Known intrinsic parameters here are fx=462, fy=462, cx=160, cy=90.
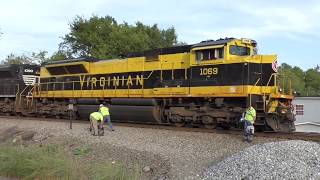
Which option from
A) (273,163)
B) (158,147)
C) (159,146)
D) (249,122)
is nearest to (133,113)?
→ (159,146)

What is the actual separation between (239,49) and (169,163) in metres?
6.66

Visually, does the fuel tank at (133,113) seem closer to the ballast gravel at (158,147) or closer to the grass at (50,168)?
the ballast gravel at (158,147)

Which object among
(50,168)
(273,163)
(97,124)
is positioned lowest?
(50,168)

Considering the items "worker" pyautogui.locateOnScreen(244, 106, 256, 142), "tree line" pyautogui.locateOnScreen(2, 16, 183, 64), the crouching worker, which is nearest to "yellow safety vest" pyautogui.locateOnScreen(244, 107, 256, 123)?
"worker" pyautogui.locateOnScreen(244, 106, 256, 142)

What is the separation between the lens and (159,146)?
49.6 ft

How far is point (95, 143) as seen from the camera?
16516mm

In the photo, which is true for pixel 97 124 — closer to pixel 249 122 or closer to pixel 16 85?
pixel 249 122

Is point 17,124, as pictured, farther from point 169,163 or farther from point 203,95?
point 169,163

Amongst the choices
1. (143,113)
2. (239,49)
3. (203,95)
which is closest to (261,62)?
(239,49)

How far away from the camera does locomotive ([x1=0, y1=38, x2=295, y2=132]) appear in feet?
55.9

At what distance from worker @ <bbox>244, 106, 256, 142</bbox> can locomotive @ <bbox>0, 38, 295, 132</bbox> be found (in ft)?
3.25

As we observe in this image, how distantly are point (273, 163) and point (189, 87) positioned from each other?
8176 millimetres

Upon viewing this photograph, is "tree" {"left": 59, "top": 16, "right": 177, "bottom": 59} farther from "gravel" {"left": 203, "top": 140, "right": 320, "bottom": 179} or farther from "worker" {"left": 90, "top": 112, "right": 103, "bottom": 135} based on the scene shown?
"gravel" {"left": 203, "top": 140, "right": 320, "bottom": 179}

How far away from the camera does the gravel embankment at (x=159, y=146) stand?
1280cm
